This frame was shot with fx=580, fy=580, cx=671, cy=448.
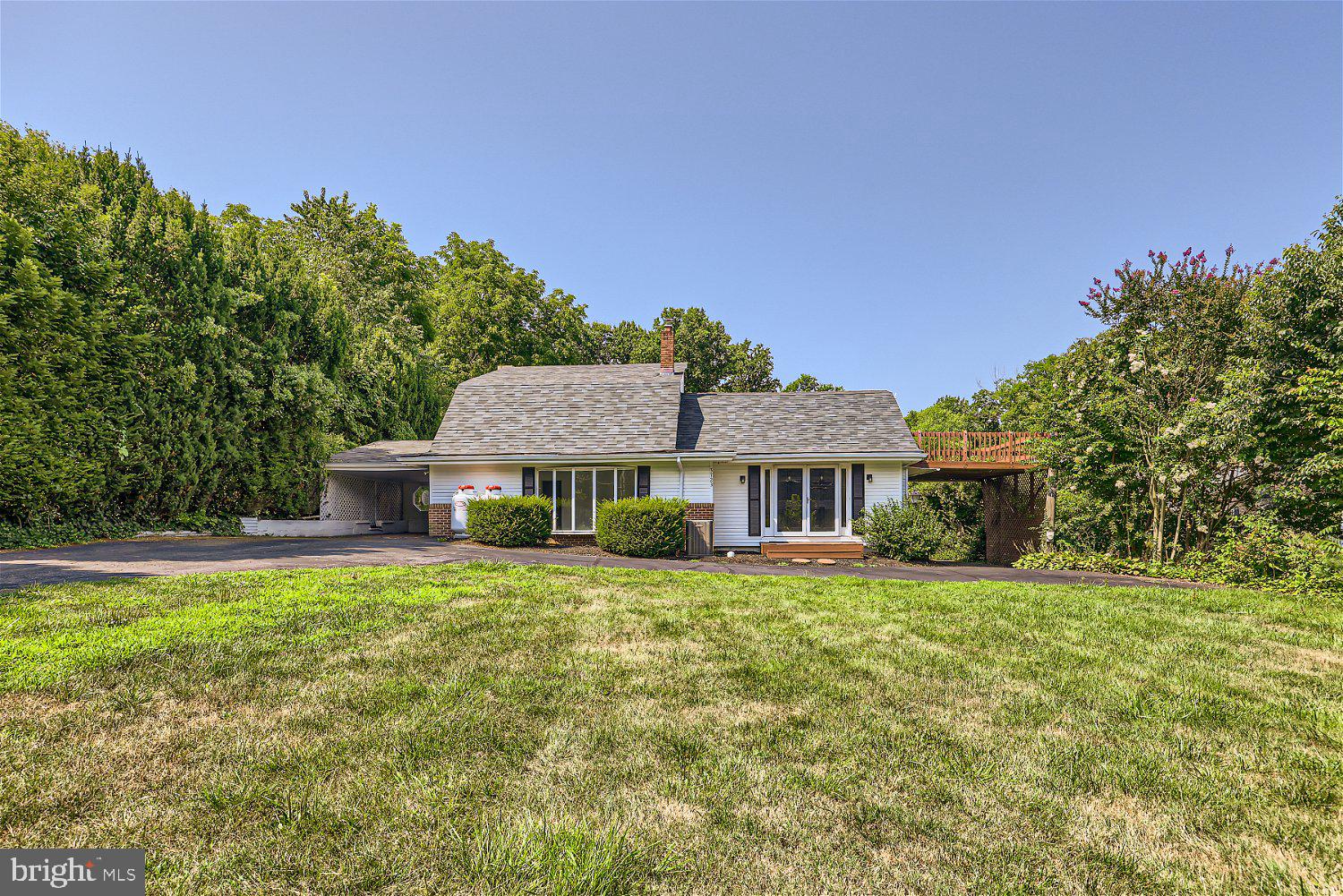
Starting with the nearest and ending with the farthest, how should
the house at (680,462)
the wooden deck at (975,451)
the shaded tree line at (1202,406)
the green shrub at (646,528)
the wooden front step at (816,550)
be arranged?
the shaded tree line at (1202,406) → the green shrub at (646,528) → the wooden front step at (816,550) → the house at (680,462) → the wooden deck at (975,451)

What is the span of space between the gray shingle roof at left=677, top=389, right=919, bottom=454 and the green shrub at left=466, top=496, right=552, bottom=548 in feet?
14.4

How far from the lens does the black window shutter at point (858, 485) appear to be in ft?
53.0

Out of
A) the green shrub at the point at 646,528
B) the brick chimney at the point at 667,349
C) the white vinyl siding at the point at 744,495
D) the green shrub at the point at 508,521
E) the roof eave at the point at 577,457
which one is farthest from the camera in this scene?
the brick chimney at the point at 667,349

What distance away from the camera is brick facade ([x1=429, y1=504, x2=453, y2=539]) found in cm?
1644

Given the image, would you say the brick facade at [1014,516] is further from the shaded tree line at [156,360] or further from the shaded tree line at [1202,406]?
the shaded tree line at [156,360]

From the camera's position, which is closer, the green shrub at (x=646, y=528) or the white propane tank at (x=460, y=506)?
the green shrub at (x=646, y=528)

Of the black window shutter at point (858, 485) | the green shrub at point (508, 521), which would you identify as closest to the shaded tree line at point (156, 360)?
the green shrub at point (508, 521)

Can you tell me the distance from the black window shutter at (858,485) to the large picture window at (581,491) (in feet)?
20.4

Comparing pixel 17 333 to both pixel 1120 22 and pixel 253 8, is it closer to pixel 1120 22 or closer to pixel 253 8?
pixel 253 8

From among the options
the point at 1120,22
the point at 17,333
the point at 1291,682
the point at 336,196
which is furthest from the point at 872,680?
the point at 336,196

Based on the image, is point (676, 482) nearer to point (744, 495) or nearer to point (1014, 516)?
point (744, 495)

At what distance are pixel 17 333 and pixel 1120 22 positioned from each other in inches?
813

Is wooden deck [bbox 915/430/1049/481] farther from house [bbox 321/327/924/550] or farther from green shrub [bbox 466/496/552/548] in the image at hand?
green shrub [bbox 466/496/552/548]

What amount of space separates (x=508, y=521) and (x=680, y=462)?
4.79 meters
